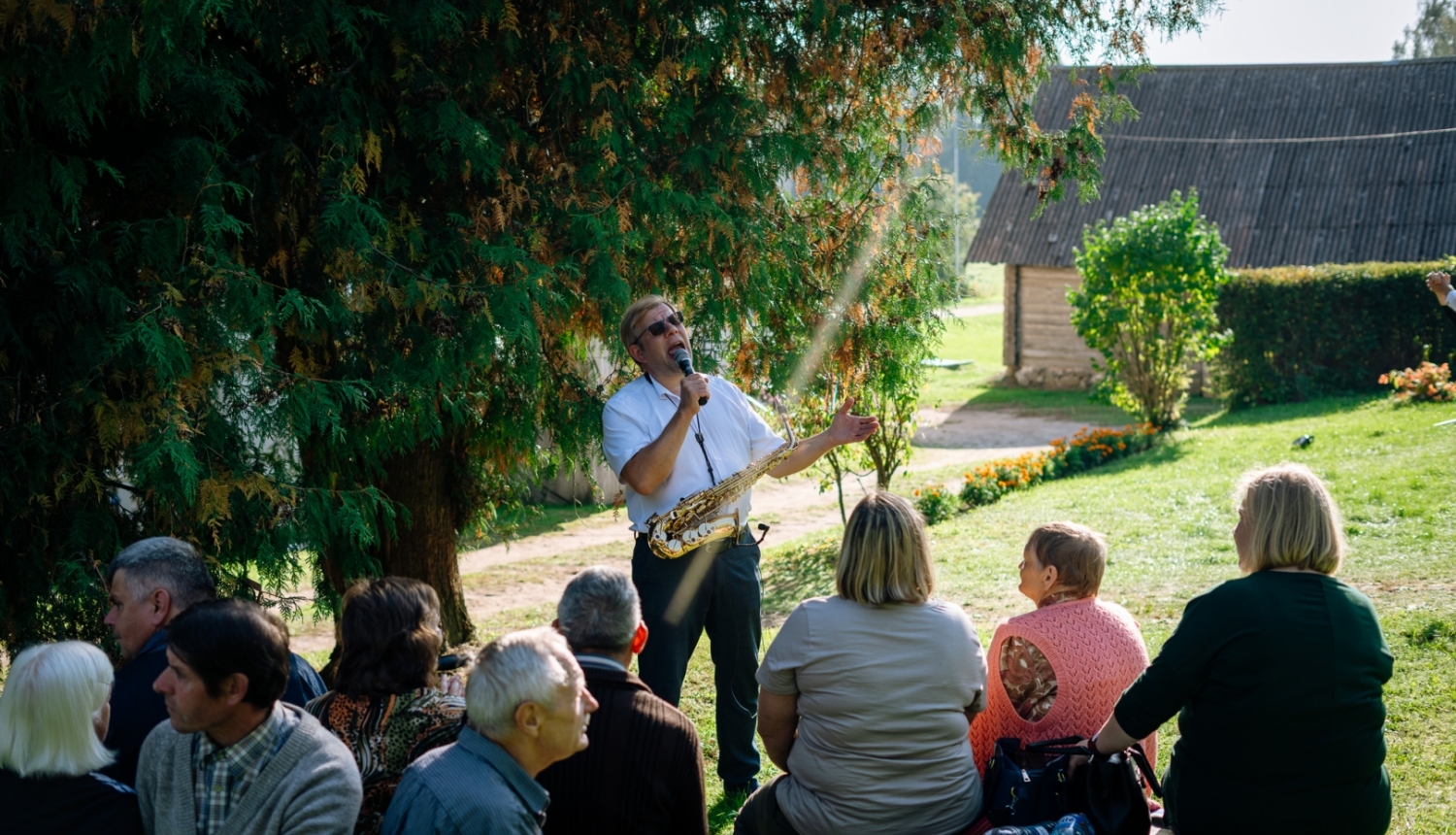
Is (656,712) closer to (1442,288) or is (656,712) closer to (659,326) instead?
(659,326)

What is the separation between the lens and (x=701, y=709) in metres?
6.18

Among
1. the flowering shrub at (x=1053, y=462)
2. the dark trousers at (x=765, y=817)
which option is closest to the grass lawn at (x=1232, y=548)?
the flowering shrub at (x=1053, y=462)

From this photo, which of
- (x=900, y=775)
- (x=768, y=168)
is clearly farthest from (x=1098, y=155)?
(x=900, y=775)

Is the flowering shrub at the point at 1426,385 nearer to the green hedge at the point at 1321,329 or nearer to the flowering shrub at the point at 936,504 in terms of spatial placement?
the green hedge at the point at 1321,329

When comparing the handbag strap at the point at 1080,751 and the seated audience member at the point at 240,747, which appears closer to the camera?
the seated audience member at the point at 240,747

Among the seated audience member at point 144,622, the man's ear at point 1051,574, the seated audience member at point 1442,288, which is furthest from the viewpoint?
the seated audience member at point 1442,288

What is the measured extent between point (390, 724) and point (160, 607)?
2.77ft

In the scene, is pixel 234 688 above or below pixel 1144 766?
above

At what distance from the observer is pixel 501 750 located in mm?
2469

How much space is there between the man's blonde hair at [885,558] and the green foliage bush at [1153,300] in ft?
40.9

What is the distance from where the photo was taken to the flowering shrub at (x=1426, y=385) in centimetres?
1317

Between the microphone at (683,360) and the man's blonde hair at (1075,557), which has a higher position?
the microphone at (683,360)

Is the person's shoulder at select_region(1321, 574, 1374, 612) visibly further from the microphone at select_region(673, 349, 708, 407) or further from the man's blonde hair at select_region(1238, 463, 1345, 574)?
the microphone at select_region(673, 349, 708, 407)

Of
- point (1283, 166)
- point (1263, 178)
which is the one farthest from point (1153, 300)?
point (1283, 166)
